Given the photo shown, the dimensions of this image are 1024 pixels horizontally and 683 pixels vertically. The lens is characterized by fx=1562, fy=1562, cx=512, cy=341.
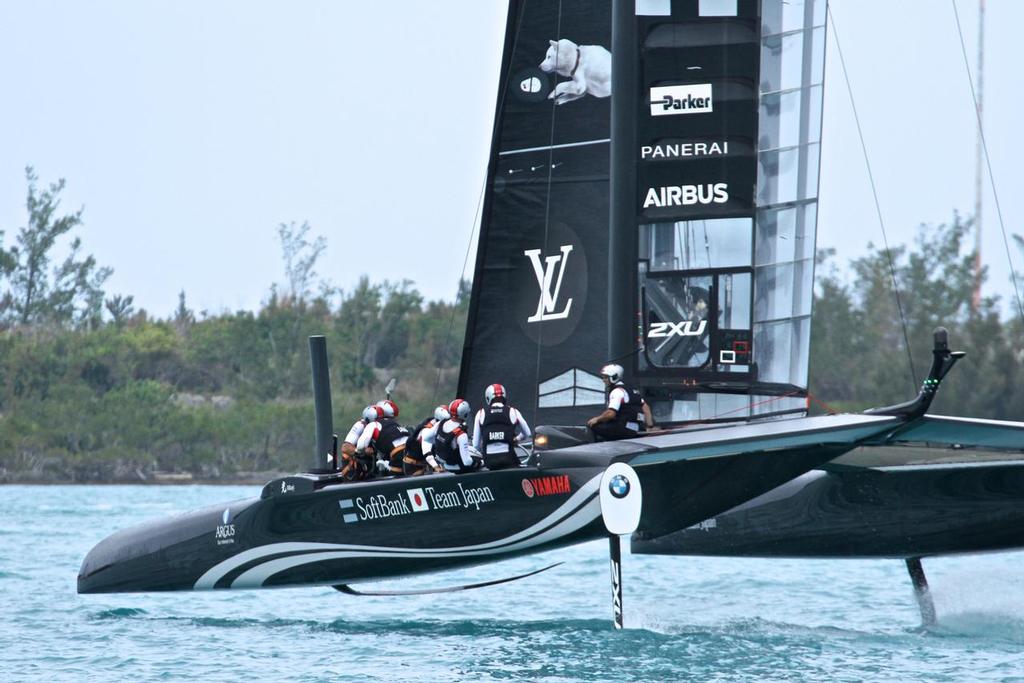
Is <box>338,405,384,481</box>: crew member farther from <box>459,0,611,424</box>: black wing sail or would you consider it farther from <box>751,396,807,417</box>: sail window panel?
<box>751,396,807,417</box>: sail window panel

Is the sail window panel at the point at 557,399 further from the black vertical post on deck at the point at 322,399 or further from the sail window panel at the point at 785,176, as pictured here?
the sail window panel at the point at 785,176

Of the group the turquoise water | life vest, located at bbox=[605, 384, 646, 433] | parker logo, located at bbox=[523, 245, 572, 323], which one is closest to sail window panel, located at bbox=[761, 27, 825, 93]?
parker logo, located at bbox=[523, 245, 572, 323]

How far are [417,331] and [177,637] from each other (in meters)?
31.7

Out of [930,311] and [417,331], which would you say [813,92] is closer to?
[930,311]

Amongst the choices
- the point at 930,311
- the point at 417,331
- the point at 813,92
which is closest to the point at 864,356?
the point at 930,311

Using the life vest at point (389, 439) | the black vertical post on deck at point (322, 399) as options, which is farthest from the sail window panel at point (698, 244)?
the black vertical post on deck at point (322, 399)

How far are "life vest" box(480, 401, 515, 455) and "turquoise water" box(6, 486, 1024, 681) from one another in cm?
132

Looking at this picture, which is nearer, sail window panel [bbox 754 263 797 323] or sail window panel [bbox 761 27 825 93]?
sail window panel [bbox 754 263 797 323]

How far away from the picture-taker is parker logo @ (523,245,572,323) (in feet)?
40.8

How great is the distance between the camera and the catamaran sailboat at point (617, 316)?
10086mm

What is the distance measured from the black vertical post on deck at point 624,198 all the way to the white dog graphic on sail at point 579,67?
111 centimetres

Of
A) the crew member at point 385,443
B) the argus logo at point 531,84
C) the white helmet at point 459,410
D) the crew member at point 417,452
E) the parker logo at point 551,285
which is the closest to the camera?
the white helmet at point 459,410

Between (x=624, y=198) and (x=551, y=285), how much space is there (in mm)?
1339

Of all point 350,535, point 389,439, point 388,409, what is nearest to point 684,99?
point 388,409
